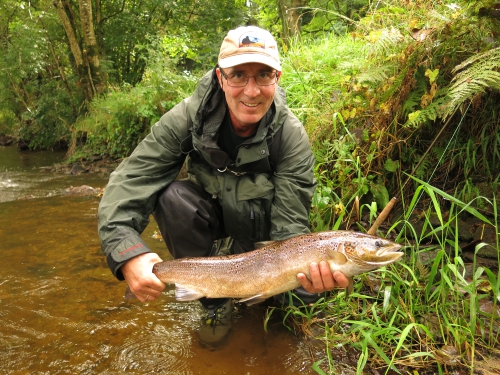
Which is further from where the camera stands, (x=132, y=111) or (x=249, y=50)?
(x=132, y=111)

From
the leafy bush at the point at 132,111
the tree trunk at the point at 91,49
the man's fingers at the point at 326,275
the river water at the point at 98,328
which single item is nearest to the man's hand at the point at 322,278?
the man's fingers at the point at 326,275

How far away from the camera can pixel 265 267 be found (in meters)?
2.29

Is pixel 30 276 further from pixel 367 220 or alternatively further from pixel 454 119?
pixel 454 119

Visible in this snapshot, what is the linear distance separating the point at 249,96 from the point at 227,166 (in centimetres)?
56

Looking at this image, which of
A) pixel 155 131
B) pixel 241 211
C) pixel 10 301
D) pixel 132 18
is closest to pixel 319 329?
pixel 241 211

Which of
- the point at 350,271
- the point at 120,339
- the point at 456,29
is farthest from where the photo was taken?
the point at 456,29

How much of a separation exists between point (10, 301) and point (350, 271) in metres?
2.80

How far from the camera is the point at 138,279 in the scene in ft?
7.44

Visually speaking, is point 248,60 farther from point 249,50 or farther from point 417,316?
point 417,316

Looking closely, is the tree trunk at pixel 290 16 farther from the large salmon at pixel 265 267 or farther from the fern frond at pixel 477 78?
the large salmon at pixel 265 267

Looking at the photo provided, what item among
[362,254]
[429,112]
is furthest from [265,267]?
[429,112]

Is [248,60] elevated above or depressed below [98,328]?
above

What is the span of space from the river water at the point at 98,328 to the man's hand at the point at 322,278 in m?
0.59

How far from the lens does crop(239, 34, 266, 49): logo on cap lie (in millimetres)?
2473
